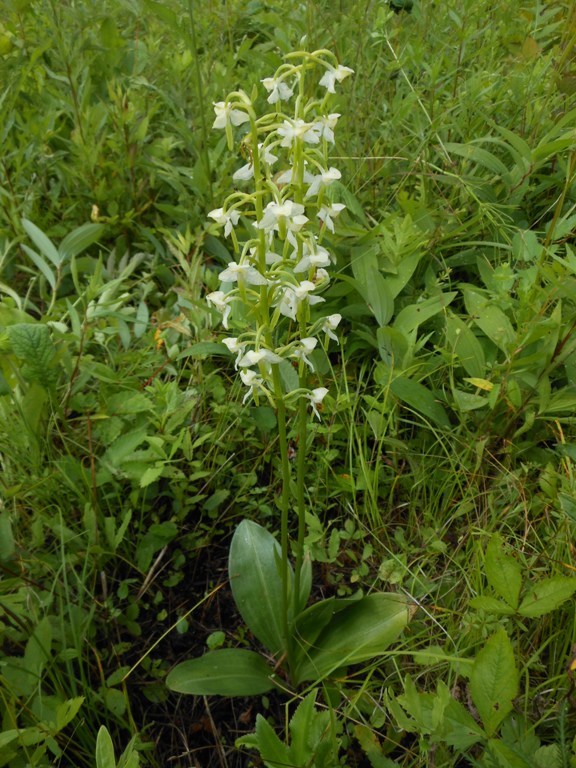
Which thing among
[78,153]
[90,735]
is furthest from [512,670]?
[78,153]

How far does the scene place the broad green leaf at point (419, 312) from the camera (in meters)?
1.60

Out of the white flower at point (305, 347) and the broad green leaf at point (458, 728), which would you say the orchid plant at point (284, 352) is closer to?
the white flower at point (305, 347)

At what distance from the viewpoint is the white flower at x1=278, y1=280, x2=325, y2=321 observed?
2.99 ft

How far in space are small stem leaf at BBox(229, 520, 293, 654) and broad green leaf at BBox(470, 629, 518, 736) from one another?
53cm

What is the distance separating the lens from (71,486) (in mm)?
1365

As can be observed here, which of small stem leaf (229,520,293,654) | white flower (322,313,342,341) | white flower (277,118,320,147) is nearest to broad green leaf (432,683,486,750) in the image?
small stem leaf (229,520,293,654)

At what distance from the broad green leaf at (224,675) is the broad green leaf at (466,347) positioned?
841mm

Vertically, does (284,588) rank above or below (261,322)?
below

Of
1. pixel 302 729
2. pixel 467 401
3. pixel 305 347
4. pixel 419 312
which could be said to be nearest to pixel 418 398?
pixel 467 401

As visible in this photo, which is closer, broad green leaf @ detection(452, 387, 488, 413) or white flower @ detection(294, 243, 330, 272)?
white flower @ detection(294, 243, 330, 272)

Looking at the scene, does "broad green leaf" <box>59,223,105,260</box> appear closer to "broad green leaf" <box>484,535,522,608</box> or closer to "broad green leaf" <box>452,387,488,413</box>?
"broad green leaf" <box>452,387,488,413</box>

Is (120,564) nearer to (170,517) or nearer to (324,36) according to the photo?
(170,517)

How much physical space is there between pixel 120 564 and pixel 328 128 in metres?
1.06

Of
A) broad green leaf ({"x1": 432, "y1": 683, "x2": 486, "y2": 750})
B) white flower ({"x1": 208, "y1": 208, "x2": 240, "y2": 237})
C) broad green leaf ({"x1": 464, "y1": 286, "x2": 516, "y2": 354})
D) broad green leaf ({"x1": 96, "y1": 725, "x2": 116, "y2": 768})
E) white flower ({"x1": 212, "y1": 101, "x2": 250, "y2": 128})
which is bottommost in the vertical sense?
broad green leaf ({"x1": 432, "y1": 683, "x2": 486, "y2": 750})
